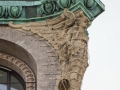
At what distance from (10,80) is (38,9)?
1.96 metres

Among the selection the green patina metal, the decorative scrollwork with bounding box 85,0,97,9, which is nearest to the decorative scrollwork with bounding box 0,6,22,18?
the green patina metal

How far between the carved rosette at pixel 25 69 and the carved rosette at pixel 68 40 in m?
0.84

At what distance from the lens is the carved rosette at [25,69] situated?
33.0 meters

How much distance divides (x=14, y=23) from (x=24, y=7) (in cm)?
52

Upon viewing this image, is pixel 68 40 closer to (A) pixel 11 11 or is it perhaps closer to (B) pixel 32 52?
(B) pixel 32 52

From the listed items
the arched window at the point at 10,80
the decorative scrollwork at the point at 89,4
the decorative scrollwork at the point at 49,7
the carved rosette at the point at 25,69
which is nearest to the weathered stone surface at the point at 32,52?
the carved rosette at the point at 25,69

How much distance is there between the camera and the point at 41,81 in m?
32.3

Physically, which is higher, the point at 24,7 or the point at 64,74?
the point at 24,7

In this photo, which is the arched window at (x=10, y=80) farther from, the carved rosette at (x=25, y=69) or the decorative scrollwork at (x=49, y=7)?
the decorative scrollwork at (x=49, y=7)

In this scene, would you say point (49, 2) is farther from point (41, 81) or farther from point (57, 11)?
point (41, 81)

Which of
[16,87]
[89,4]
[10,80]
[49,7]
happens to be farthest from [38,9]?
[16,87]

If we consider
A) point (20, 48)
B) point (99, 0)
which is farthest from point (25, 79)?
point (99, 0)

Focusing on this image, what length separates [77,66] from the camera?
106 ft

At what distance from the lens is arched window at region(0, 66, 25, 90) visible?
33.7 meters
